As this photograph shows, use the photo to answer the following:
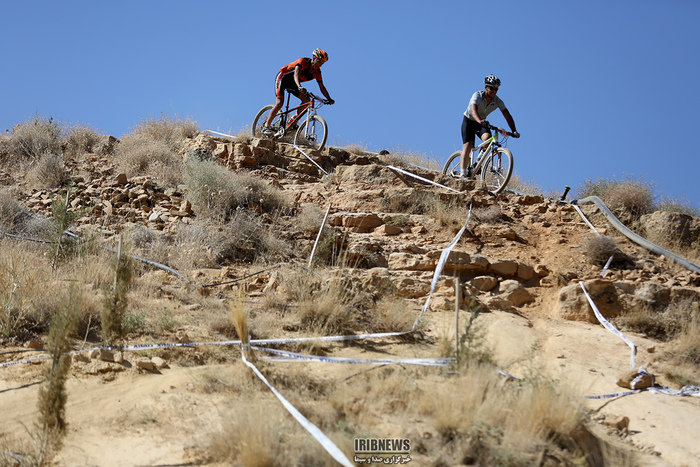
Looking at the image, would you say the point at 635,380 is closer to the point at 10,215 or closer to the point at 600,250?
the point at 600,250

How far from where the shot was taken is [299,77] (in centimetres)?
1235

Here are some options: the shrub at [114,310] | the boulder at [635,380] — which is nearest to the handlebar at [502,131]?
the boulder at [635,380]

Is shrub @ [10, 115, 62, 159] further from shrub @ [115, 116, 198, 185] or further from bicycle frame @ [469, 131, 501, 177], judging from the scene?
bicycle frame @ [469, 131, 501, 177]

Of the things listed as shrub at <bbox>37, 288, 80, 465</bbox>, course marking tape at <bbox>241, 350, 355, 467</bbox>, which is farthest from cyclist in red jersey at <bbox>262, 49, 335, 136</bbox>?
shrub at <bbox>37, 288, 80, 465</bbox>

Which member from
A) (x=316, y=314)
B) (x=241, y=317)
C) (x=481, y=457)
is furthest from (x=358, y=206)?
(x=481, y=457)

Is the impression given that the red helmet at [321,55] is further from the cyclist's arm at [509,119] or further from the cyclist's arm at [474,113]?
the cyclist's arm at [509,119]

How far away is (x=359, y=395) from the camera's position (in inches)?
170

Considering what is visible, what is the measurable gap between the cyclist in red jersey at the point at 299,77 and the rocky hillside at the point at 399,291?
1359 millimetres

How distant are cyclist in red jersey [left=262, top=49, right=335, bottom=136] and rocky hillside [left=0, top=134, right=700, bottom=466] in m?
1.36

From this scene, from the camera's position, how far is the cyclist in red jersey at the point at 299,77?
12.3m

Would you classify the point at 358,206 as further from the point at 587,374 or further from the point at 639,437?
the point at 639,437

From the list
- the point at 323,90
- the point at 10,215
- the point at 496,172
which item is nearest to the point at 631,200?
the point at 496,172

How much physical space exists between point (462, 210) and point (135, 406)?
6.46 meters

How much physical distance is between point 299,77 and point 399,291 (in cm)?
689
